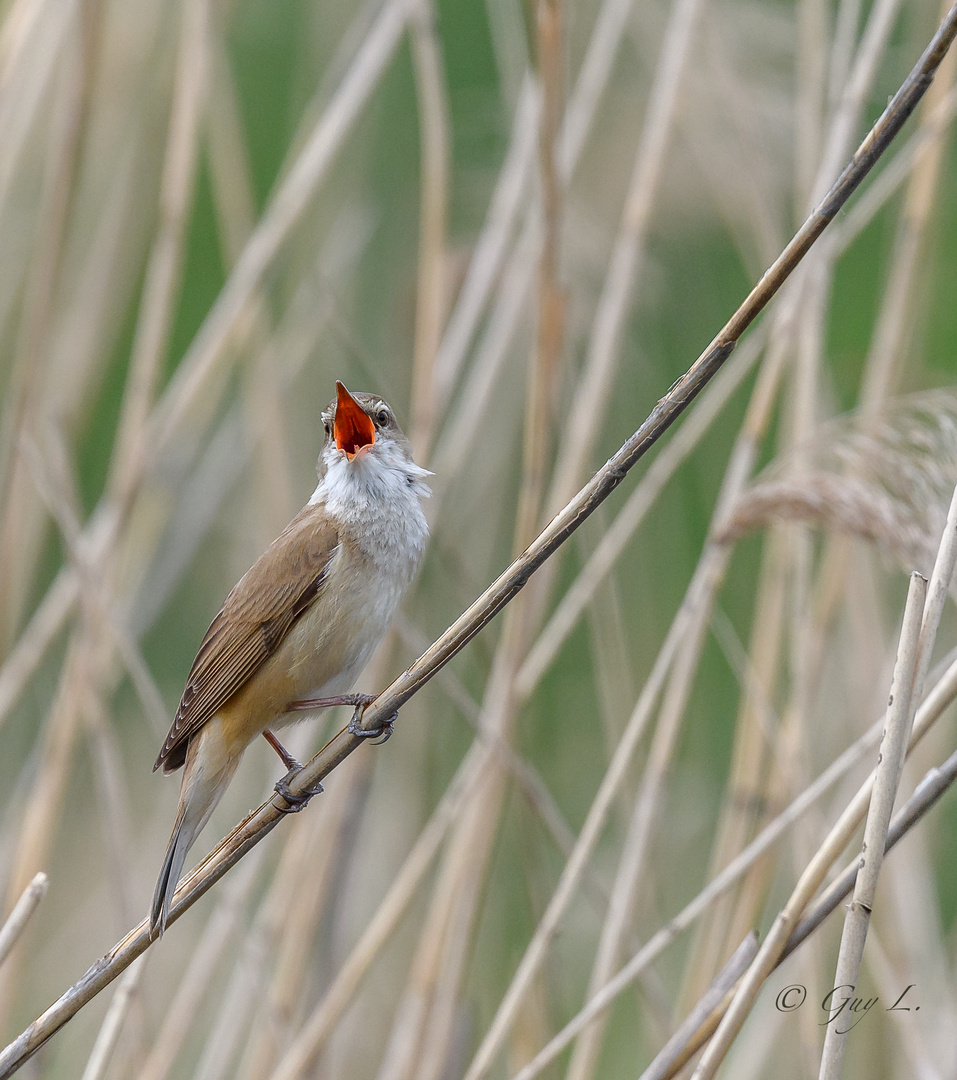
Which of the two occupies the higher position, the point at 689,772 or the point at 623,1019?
the point at 689,772

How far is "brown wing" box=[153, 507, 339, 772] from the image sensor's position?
217cm

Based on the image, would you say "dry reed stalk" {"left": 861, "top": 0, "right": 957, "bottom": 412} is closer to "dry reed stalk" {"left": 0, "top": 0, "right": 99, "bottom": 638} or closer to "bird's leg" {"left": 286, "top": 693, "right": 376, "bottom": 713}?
"bird's leg" {"left": 286, "top": 693, "right": 376, "bottom": 713}

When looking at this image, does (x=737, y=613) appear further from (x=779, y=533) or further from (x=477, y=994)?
(x=477, y=994)

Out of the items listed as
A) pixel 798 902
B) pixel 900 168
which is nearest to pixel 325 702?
pixel 798 902

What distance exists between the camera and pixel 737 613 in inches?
127

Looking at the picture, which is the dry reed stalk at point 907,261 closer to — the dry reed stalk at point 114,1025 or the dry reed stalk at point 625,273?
the dry reed stalk at point 625,273

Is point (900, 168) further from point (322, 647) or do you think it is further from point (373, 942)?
point (373, 942)

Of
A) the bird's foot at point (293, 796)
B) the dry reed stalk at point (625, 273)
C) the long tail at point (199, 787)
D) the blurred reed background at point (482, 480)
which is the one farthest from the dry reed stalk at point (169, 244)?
the bird's foot at point (293, 796)

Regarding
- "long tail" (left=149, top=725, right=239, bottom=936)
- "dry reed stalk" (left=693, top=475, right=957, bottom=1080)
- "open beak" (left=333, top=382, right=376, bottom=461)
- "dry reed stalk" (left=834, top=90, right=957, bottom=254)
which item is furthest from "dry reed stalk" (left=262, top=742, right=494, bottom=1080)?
"dry reed stalk" (left=834, top=90, right=957, bottom=254)

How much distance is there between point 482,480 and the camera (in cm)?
315

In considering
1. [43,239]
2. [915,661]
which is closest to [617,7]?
[43,239]

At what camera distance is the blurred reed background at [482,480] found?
7.66 ft

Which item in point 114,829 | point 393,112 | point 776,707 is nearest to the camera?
point 114,829

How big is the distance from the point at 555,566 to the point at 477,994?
46.9 inches
